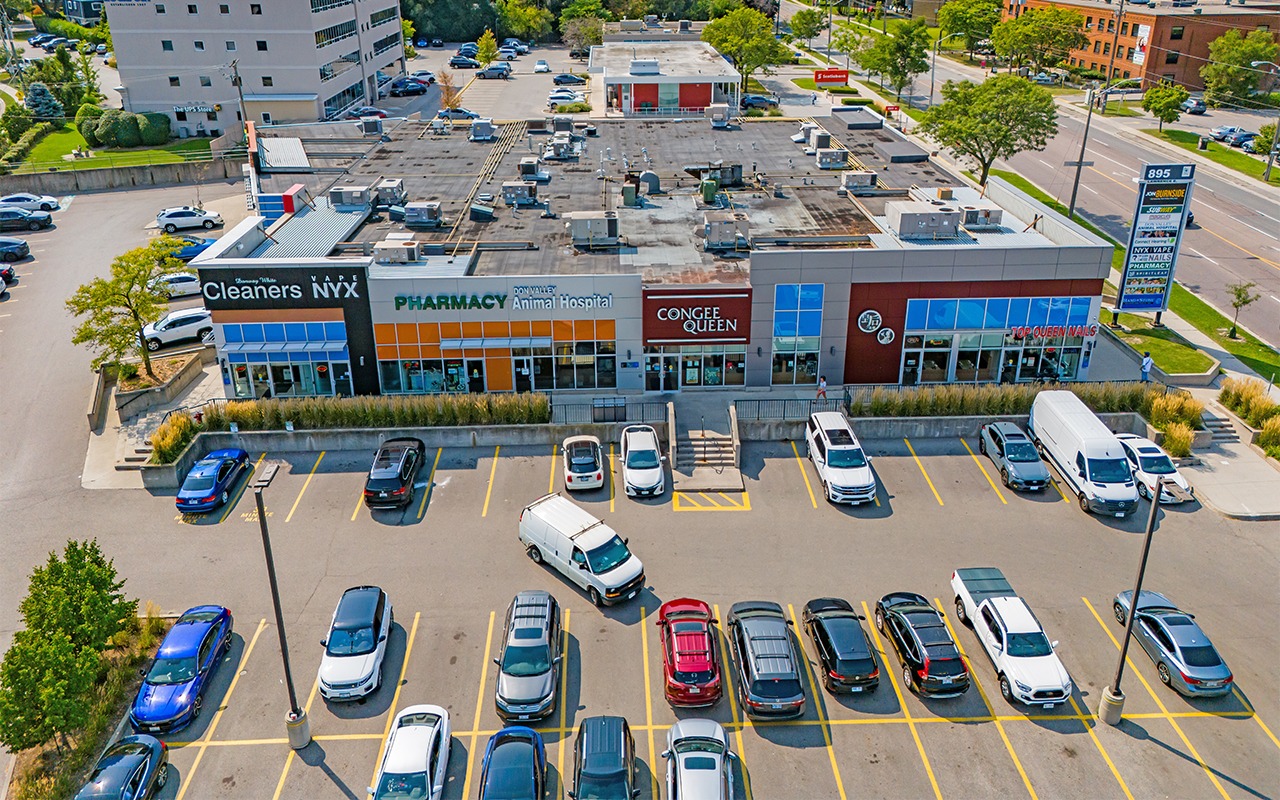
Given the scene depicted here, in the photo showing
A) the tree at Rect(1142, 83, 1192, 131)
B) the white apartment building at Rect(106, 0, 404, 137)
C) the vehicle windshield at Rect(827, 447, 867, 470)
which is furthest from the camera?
the white apartment building at Rect(106, 0, 404, 137)

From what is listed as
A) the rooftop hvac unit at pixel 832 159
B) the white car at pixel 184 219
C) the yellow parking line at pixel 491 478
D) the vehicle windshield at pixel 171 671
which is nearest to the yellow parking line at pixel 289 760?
the vehicle windshield at pixel 171 671

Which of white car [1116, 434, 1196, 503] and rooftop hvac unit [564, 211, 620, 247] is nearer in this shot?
white car [1116, 434, 1196, 503]

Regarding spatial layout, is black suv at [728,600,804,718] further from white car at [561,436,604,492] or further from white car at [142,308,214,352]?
white car at [142,308,214,352]

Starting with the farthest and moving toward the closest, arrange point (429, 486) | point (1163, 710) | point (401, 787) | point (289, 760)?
point (429, 486) < point (1163, 710) < point (289, 760) < point (401, 787)

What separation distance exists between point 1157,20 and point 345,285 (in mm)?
91455

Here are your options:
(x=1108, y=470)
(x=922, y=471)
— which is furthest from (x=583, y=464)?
(x=1108, y=470)

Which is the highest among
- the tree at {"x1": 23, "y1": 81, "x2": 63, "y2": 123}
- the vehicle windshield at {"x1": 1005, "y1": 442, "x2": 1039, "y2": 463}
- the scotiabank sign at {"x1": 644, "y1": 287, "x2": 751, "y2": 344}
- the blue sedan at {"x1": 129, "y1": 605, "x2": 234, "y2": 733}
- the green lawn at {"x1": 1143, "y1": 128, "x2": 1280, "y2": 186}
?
the tree at {"x1": 23, "y1": 81, "x2": 63, "y2": 123}

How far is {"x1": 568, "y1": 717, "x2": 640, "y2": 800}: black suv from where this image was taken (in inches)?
777

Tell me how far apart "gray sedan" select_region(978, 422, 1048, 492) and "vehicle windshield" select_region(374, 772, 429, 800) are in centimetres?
2178

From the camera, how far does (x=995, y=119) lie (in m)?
57.6

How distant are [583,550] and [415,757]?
26.4 ft

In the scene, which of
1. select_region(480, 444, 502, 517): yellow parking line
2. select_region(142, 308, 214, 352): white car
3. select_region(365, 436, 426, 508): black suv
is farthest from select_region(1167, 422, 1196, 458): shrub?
select_region(142, 308, 214, 352): white car

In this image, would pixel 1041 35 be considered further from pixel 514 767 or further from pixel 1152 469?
pixel 514 767

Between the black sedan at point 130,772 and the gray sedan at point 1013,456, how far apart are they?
87.1 ft
